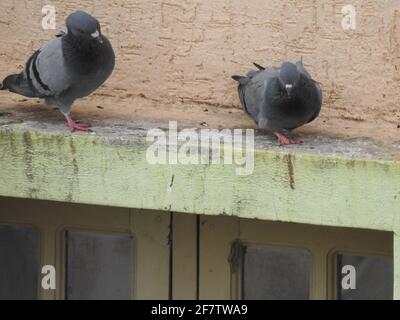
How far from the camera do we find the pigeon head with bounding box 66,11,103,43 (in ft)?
19.2

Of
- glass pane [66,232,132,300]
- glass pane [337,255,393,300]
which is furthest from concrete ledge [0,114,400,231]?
glass pane [66,232,132,300]

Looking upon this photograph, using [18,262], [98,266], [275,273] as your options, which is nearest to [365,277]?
[275,273]

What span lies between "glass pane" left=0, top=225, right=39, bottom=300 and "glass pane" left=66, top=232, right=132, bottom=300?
21 centimetres

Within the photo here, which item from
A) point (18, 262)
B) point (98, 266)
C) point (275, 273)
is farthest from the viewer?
point (18, 262)

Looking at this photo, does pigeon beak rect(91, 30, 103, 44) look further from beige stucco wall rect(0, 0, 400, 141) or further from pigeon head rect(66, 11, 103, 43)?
beige stucco wall rect(0, 0, 400, 141)

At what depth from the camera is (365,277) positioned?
6203mm

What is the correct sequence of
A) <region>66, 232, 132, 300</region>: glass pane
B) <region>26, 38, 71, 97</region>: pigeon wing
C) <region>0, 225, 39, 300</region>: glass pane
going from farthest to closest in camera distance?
<region>0, 225, 39, 300</region>: glass pane, <region>66, 232, 132, 300</region>: glass pane, <region>26, 38, 71, 97</region>: pigeon wing

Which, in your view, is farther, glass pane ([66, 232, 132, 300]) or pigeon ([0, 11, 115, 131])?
glass pane ([66, 232, 132, 300])

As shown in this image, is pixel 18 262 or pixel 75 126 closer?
pixel 75 126

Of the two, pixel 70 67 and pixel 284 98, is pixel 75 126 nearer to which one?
pixel 70 67

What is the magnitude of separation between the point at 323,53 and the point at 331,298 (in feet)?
4.30

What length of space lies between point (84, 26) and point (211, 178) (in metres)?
1.01

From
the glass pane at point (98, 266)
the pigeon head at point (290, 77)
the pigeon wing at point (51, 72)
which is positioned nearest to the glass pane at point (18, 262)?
the glass pane at point (98, 266)
